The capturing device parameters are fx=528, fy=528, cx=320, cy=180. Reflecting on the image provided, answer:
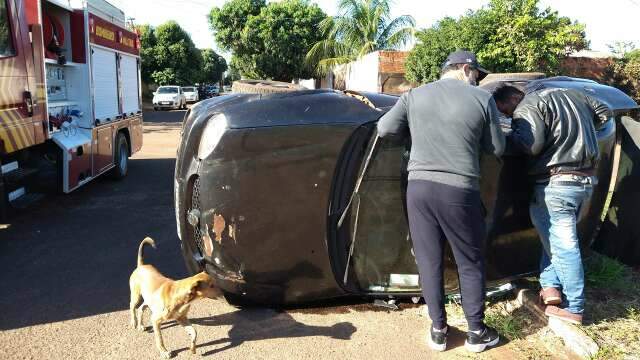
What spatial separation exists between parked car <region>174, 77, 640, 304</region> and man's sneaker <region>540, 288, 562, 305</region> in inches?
14.3

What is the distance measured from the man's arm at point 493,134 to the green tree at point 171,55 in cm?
4506

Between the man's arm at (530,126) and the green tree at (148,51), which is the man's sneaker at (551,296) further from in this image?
the green tree at (148,51)

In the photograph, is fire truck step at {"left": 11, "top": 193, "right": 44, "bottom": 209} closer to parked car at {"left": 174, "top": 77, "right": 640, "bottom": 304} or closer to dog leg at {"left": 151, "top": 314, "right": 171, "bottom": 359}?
parked car at {"left": 174, "top": 77, "right": 640, "bottom": 304}

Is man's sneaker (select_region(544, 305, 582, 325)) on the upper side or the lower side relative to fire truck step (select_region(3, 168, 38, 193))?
lower

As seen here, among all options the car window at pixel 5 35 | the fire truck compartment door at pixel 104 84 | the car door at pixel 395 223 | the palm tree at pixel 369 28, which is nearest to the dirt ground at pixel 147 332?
the car door at pixel 395 223

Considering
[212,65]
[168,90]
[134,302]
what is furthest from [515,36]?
[212,65]

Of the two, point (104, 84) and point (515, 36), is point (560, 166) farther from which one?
point (515, 36)

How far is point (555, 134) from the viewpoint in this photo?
10.7ft

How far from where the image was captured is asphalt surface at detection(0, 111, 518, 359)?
127 inches

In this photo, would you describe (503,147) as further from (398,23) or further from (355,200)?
(398,23)

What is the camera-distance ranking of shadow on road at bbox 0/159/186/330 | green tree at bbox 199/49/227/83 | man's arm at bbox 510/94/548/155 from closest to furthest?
man's arm at bbox 510/94/548/155 → shadow on road at bbox 0/159/186/330 → green tree at bbox 199/49/227/83

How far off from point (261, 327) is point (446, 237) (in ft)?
4.48

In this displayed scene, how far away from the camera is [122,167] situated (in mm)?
9227

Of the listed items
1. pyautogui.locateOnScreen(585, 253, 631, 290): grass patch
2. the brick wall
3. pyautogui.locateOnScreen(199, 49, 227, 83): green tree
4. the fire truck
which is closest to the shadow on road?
the fire truck
